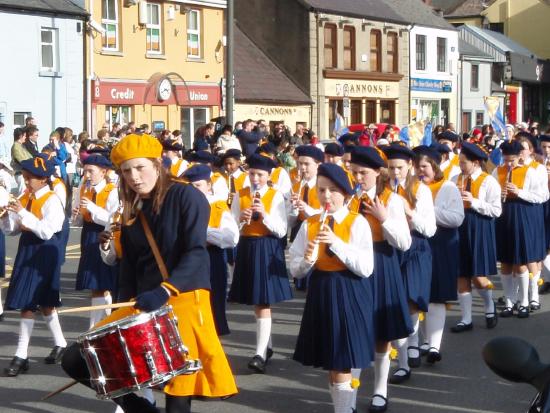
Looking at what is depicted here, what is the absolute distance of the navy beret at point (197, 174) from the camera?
27.9 feet

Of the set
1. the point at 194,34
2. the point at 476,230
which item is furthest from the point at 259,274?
the point at 194,34

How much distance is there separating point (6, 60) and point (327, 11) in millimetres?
17503

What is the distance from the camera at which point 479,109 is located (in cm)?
5562

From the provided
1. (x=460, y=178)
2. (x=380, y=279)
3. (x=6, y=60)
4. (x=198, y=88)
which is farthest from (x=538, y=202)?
(x=198, y=88)

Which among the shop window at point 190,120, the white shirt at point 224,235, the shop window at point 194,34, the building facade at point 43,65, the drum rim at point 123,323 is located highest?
the shop window at point 194,34

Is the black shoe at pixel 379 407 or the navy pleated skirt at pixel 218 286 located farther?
the navy pleated skirt at pixel 218 286

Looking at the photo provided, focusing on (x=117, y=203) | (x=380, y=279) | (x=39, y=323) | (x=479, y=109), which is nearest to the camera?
(x=380, y=279)

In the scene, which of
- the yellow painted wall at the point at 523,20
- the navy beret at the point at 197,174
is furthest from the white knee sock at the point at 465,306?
the yellow painted wall at the point at 523,20

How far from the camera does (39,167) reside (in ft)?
29.5

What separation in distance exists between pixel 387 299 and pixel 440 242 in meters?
2.05

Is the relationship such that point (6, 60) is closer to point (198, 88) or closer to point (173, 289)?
point (198, 88)

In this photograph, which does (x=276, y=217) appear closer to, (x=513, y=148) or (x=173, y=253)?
(x=513, y=148)

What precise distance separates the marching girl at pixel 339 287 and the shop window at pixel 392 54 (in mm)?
41774

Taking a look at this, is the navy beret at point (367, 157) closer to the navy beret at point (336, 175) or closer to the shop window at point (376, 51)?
the navy beret at point (336, 175)
